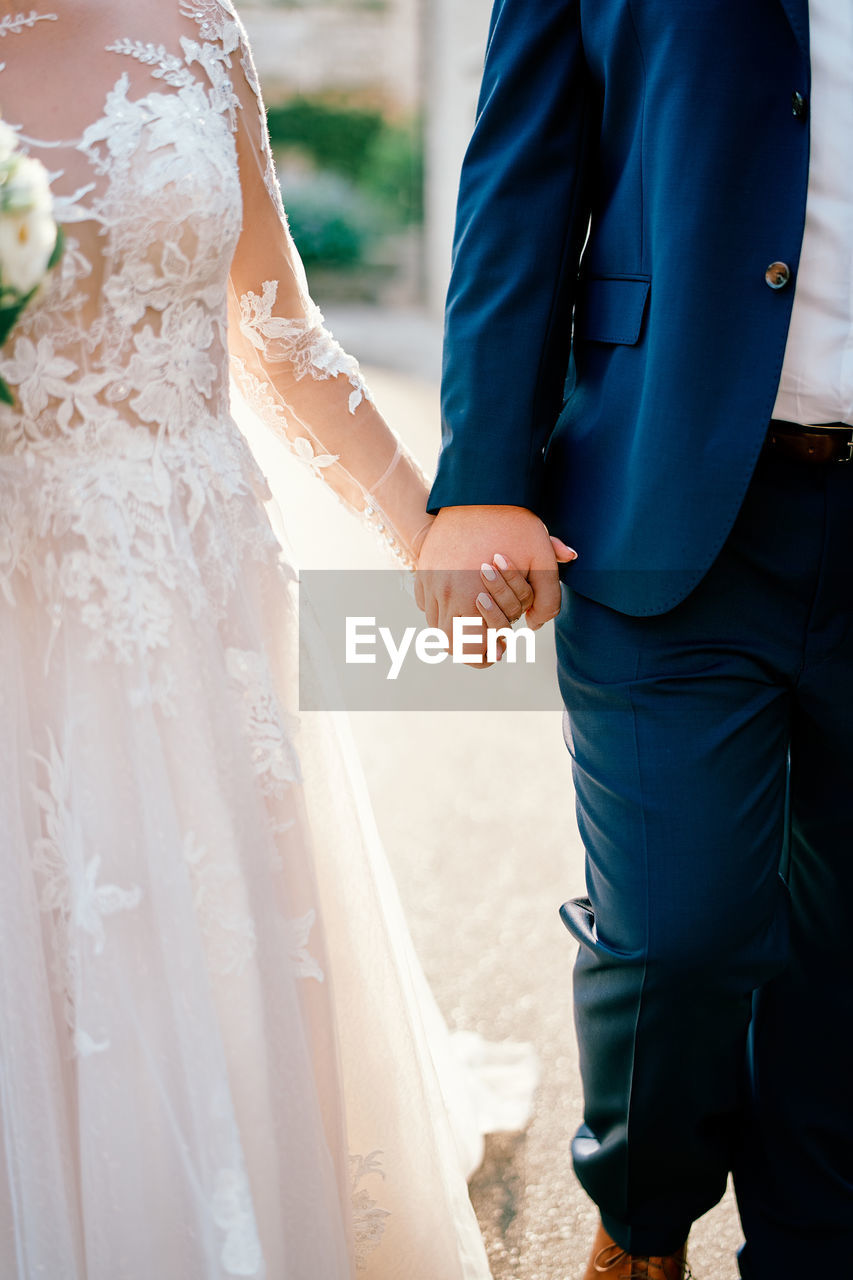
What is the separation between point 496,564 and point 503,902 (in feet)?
6.08

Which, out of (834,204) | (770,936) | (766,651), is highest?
(834,204)

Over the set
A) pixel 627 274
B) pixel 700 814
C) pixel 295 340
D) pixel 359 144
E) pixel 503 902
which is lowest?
pixel 503 902

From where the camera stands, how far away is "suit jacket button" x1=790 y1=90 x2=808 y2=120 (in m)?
1.47

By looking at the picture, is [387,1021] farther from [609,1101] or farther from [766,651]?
[766,651]

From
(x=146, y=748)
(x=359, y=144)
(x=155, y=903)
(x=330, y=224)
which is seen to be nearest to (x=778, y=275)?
(x=146, y=748)

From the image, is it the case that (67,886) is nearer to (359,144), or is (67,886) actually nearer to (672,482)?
(672,482)

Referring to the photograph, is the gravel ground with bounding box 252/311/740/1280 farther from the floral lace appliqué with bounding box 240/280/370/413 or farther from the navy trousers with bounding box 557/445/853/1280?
the navy trousers with bounding box 557/445/853/1280

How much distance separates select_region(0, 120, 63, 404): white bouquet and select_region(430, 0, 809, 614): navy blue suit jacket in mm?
657

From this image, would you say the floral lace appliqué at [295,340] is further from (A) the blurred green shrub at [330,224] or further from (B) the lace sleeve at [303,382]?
(A) the blurred green shrub at [330,224]

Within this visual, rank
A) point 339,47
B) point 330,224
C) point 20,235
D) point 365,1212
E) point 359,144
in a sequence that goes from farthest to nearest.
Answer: point 359,144 → point 339,47 → point 330,224 → point 365,1212 → point 20,235

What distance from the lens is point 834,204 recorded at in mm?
1499

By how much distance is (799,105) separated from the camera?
147 centimetres

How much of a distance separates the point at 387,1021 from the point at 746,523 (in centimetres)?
92

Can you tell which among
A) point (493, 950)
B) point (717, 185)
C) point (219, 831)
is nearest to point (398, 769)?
point (493, 950)
